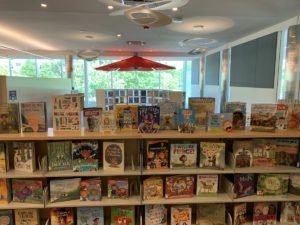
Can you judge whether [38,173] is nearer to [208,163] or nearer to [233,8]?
[208,163]

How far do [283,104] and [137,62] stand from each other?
13.0 ft

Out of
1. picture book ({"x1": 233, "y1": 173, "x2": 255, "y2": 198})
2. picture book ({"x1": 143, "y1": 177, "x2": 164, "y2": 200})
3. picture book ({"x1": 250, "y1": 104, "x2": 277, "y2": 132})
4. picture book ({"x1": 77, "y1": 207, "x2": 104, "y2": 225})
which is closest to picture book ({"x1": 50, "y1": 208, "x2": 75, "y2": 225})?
picture book ({"x1": 77, "y1": 207, "x2": 104, "y2": 225})

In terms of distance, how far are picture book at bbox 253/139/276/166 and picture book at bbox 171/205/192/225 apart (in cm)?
80

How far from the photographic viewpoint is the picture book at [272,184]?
78.7 inches

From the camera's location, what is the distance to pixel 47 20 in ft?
16.3

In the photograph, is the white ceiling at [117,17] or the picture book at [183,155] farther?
the white ceiling at [117,17]

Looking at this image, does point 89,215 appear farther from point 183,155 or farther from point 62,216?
point 183,155

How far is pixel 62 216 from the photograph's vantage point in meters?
1.97

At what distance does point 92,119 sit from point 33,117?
1.73ft

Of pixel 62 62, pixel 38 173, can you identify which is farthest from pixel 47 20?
pixel 62 62

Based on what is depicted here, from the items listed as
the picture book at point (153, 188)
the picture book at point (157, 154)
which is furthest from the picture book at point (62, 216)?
the picture book at point (157, 154)

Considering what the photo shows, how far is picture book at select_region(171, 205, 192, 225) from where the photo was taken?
2.02 metres

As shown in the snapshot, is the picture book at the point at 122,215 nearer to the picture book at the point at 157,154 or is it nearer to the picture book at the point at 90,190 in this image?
the picture book at the point at 90,190

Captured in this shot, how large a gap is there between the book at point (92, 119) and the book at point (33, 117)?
37 cm
